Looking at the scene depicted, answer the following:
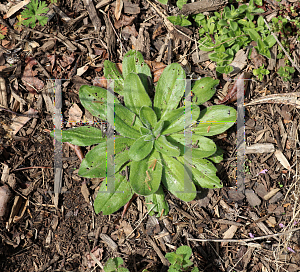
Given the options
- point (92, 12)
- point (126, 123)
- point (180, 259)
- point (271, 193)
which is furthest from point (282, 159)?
point (92, 12)

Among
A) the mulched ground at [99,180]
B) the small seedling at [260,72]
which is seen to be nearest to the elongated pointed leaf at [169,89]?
the mulched ground at [99,180]

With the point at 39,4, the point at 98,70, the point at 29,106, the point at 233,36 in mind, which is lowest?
the point at 29,106

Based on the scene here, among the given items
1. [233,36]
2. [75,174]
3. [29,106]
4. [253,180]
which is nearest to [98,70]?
[29,106]

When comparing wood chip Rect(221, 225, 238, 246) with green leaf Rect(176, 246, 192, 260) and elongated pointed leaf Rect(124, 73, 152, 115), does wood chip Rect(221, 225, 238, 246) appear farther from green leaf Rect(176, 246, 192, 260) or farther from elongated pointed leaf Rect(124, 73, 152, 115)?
elongated pointed leaf Rect(124, 73, 152, 115)

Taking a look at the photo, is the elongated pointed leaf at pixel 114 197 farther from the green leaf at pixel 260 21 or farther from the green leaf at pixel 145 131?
the green leaf at pixel 260 21

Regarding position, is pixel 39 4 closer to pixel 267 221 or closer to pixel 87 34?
pixel 87 34

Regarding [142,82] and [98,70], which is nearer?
[142,82]

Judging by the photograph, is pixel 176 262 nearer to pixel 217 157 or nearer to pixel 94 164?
pixel 217 157
